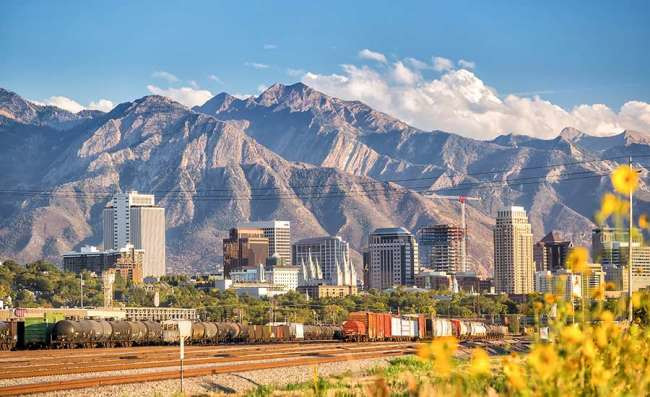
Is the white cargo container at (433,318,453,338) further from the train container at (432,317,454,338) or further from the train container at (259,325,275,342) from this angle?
the train container at (259,325,275,342)

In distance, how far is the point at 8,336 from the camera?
7538 cm

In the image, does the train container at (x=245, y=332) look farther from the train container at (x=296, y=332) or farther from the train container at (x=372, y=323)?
the train container at (x=372, y=323)

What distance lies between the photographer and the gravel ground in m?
36.4

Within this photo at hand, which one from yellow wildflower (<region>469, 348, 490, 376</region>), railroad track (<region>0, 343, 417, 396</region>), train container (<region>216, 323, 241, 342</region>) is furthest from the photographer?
train container (<region>216, 323, 241, 342</region>)

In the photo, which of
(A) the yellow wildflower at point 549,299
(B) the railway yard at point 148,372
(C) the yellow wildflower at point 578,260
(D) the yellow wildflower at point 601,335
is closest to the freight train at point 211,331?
(B) the railway yard at point 148,372

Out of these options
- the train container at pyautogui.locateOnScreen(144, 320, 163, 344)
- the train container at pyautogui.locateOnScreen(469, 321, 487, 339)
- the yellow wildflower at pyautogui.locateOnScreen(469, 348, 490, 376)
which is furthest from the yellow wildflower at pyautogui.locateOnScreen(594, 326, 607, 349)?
the train container at pyautogui.locateOnScreen(469, 321, 487, 339)

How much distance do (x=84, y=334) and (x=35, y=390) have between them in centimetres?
4445

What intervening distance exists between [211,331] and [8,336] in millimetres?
25330

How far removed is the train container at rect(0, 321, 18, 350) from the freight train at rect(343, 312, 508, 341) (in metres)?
35.1

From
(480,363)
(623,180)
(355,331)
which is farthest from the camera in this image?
(355,331)

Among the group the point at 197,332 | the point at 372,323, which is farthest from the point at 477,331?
the point at 197,332

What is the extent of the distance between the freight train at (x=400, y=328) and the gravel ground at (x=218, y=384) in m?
51.7

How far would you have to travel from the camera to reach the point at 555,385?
13.1 meters

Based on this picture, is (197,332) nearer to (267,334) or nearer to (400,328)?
(267,334)
